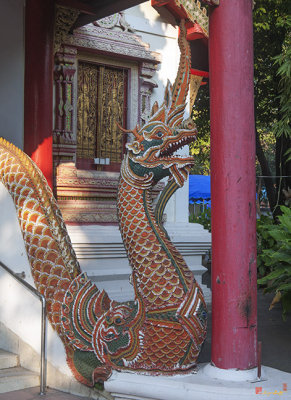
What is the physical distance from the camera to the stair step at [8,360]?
4.44 metres

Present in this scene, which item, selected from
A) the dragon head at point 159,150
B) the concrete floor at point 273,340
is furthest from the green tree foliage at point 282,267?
the dragon head at point 159,150

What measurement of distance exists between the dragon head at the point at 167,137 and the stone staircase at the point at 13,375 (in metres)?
1.81

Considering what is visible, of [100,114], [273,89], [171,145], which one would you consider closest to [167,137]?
[171,145]

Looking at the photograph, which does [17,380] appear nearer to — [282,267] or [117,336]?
[117,336]

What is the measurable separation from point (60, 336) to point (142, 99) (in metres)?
4.17

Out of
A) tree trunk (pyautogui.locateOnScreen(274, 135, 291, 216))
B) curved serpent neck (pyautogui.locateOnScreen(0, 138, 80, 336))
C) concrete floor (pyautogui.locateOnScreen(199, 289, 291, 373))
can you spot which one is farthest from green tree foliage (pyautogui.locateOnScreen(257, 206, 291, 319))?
tree trunk (pyautogui.locateOnScreen(274, 135, 291, 216))

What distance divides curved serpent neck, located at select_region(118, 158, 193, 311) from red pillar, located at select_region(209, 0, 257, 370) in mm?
289

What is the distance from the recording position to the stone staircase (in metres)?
4.18

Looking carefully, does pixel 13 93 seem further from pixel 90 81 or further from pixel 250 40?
pixel 250 40

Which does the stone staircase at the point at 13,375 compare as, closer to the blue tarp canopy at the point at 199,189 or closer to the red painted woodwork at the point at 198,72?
the red painted woodwork at the point at 198,72

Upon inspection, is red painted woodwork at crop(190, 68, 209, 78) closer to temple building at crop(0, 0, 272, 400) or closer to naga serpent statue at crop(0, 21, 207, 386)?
temple building at crop(0, 0, 272, 400)

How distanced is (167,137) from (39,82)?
9.21 feet

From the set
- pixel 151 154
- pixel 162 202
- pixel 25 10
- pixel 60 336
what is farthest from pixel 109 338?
pixel 25 10

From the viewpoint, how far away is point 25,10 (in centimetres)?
648
